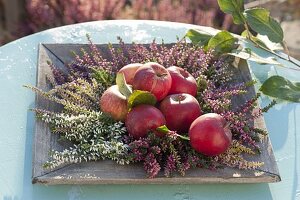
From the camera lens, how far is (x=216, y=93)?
1.75m

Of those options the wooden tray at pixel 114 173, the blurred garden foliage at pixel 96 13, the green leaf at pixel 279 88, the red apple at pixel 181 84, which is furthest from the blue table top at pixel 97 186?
the blurred garden foliage at pixel 96 13

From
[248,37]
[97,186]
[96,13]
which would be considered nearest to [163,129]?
[97,186]

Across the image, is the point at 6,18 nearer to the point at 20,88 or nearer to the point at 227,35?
the point at 20,88

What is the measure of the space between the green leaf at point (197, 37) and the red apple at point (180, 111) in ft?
1.19

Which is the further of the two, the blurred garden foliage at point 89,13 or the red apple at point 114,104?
the blurred garden foliage at point 89,13

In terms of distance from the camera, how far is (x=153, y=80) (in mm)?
1617

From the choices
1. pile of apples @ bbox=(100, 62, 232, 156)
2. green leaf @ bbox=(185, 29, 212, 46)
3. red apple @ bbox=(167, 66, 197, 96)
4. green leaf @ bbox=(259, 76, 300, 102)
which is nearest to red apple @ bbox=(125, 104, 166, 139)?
pile of apples @ bbox=(100, 62, 232, 156)

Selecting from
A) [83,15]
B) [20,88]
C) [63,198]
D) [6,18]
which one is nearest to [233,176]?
[63,198]

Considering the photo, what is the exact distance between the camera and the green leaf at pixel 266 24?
1838mm

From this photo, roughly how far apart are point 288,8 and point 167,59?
255cm

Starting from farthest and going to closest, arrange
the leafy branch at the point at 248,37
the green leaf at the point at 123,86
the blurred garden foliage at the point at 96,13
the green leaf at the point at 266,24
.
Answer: the blurred garden foliage at the point at 96,13 → the green leaf at the point at 266,24 → the leafy branch at the point at 248,37 → the green leaf at the point at 123,86

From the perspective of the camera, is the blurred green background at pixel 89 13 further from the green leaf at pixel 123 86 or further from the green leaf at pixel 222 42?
the green leaf at pixel 123 86

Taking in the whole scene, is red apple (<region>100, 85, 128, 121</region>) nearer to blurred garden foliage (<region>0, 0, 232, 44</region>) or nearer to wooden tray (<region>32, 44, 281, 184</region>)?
wooden tray (<region>32, 44, 281, 184</region>)

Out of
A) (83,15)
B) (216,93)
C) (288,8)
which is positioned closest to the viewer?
(216,93)
